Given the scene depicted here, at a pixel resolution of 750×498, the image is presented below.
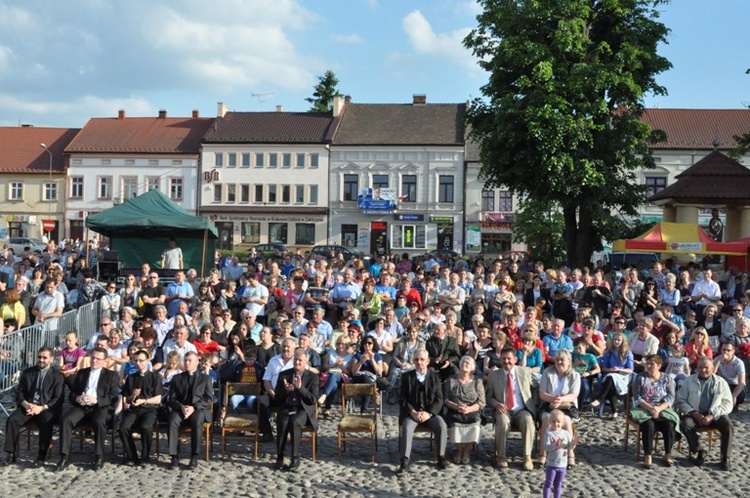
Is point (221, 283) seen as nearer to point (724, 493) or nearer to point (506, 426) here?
point (506, 426)

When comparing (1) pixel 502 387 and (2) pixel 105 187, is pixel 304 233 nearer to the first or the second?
(2) pixel 105 187

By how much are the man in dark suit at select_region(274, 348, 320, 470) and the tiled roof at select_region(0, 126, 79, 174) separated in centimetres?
5025

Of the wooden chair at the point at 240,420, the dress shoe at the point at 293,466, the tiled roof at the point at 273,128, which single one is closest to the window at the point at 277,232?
the tiled roof at the point at 273,128

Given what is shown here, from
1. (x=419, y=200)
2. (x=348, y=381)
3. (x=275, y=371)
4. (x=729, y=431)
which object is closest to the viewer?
(x=729, y=431)

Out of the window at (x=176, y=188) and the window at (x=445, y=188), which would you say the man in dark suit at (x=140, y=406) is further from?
the window at (x=176, y=188)

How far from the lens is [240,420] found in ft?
30.8

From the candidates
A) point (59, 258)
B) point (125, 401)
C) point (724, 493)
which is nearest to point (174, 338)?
point (125, 401)

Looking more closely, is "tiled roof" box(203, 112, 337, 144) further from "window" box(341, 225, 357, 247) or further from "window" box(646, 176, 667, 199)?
"window" box(646, 176, 667, 199)

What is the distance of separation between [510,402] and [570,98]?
1744cm

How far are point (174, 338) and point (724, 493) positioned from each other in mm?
7139

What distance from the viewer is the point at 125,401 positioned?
9.33 m

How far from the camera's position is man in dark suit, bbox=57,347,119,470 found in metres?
8.92

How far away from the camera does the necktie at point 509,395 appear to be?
9414mm

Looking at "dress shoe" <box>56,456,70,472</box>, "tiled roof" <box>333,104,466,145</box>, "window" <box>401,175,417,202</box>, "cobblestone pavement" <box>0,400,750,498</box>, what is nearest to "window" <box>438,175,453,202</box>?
"window" <box>401,175,417,202</box>
